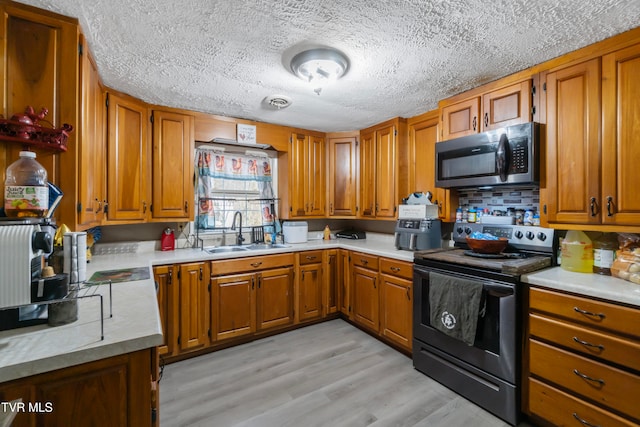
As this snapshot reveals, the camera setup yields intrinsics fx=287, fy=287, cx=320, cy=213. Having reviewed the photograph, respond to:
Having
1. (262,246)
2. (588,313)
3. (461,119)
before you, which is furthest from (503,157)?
(262,246)

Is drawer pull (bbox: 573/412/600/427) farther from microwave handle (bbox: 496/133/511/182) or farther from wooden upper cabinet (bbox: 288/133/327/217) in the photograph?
wooden upper cabinet (bbox: 288/133/327/217)

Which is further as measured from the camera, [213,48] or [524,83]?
[524,83]

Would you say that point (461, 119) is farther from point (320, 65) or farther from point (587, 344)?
point (587, 344)

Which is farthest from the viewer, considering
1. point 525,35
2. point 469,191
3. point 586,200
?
point 469,191

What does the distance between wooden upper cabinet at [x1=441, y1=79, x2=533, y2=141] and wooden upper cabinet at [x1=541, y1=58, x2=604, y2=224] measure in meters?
0.14

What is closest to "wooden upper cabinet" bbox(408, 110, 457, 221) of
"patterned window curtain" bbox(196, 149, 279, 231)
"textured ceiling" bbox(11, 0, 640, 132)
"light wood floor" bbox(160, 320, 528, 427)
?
"textured ceiling" bbox(11, 0, 640, 132)

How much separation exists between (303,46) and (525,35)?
1.25m

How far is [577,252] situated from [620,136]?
2.34 feet

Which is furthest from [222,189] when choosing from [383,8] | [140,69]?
[383,8]

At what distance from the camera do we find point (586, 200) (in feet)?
5.67

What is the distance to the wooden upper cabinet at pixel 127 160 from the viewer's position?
226 centimetres

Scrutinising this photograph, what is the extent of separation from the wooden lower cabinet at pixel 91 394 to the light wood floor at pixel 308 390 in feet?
3.09

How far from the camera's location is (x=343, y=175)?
3.56 metres

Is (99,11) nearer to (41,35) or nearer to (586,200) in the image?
(41,35)
